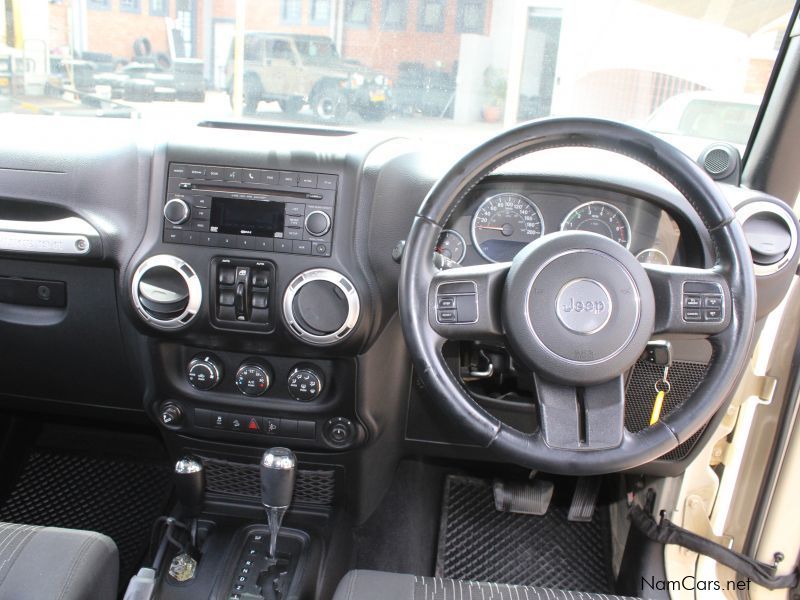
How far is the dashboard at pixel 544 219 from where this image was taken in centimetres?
162

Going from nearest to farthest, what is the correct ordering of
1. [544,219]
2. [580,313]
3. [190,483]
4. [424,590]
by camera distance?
[580,313] < [424,590] < [544,219] < [190,483]

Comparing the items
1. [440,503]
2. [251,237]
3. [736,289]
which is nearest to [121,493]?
[440,503]

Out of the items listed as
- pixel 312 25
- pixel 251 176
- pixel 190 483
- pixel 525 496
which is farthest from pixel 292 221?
pixel 525 496

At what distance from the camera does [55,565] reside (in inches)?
49.6

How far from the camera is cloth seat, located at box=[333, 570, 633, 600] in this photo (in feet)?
4.38

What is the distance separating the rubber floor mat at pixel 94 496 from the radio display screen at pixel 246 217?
1043mm

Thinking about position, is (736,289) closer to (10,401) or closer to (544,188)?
(544,188)

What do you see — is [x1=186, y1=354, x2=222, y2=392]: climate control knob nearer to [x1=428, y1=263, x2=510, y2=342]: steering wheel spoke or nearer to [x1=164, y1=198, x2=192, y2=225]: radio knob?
[x1=164, y1=198, x2=192, y2=225]: radio knob

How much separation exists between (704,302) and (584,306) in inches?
8.4

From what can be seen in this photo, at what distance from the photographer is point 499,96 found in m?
1.74

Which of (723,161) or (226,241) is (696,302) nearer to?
(723,161)

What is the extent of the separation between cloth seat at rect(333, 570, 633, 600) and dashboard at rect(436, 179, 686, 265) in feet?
2.15

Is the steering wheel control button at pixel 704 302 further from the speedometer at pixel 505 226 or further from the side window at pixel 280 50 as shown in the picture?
the side window at pixel 280 50

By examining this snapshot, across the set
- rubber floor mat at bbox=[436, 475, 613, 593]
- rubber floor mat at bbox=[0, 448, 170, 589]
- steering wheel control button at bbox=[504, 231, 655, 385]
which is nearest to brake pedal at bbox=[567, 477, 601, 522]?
rubber floor mat at bbox=[436, 475, 613, 593]
